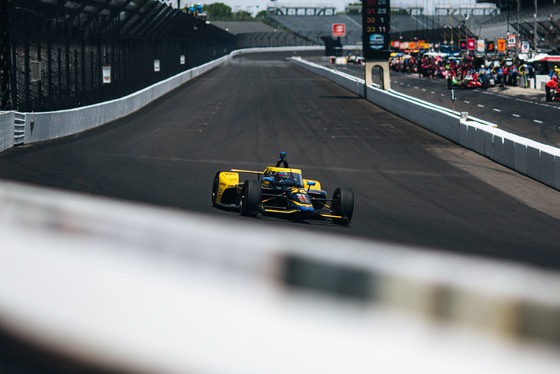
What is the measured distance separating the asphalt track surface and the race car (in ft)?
0.71

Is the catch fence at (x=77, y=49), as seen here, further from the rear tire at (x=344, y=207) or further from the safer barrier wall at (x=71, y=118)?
the rear tire at (x=344, y=207)

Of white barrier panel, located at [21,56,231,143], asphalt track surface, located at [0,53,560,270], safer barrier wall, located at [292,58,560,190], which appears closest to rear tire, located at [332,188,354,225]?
asphalt track surface, located at [0,53,560,270]

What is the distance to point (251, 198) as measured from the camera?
41.1 ft

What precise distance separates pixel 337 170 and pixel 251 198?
8.09m

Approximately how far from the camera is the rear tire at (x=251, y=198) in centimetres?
1250

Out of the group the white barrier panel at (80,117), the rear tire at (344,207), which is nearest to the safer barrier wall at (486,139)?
the rear tire at (344,207)

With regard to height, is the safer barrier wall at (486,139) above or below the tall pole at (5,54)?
below

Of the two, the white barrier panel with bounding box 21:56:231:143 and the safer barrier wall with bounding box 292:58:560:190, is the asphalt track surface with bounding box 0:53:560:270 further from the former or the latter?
the white barrier panel with bounding box 21:56:231:143

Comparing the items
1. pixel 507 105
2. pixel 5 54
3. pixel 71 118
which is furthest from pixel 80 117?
pixel 507 105

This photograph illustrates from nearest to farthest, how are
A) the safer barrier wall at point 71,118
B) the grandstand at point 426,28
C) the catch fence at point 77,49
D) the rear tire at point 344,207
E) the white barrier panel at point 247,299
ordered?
the white barrier panel at point 247,299 → the rear tire at point 344,207 → the safer barrier wall at point 71,118 → the catch fence at point 77,49 → the grandstand at point 426,28

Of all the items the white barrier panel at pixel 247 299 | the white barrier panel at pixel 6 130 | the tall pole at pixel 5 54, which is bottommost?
the white barrier panel at pixel 247 299

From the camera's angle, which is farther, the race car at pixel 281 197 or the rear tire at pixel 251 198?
the race car at pixel 281 197

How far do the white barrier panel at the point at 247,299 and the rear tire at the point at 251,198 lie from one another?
770cm

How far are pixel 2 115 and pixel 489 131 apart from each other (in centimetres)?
1434
